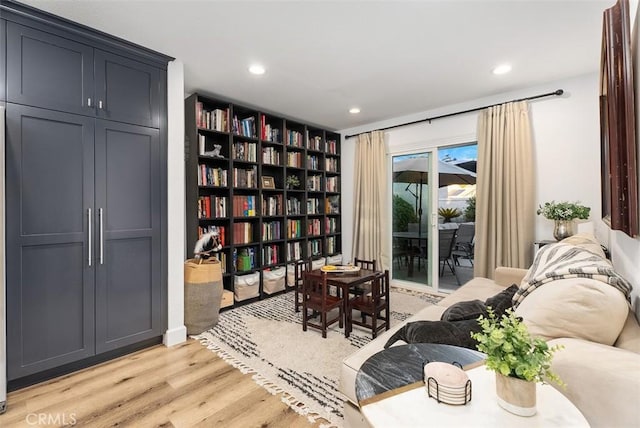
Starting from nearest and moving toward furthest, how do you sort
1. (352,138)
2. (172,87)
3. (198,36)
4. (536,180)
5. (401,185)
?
(198,36) < (172,87) < (536,180) < (401,185) < (352,138)

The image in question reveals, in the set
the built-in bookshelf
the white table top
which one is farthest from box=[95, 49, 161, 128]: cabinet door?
the white table top

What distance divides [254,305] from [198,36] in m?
2.77

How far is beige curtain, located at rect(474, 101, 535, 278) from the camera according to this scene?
10.3 ft

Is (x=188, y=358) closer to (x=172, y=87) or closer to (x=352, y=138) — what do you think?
(x=172, y=87)

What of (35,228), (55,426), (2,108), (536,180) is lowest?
(55,426)

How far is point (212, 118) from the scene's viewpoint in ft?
11.1

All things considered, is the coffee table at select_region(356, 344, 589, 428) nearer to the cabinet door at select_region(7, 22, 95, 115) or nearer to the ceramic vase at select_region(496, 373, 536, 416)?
the ceramic vase at select_region(496, 373, 536, 416)

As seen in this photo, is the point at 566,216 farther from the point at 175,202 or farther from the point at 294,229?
the point at 175,202

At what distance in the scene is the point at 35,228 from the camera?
192 cm

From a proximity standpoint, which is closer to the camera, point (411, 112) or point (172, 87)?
point (172, 87)

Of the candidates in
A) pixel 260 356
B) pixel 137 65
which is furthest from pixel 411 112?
pixel 260 356

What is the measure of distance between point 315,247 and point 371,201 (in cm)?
112

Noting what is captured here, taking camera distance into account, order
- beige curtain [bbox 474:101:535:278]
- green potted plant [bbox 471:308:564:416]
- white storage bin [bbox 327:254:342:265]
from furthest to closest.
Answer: white storage bin [bbox 327:254:342:265] → beige curtain [bbox 474:101:535:278] → green potted plant [bbox 471:308:564:416]

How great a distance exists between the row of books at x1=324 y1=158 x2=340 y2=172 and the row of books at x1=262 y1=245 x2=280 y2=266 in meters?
1.58
